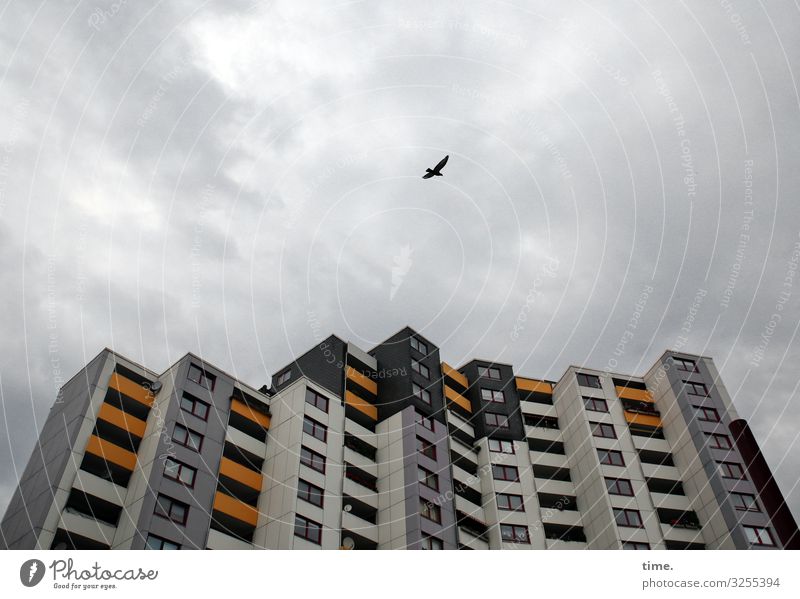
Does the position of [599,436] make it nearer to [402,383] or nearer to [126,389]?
[402,383]

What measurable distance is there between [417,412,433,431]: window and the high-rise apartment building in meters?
0.14

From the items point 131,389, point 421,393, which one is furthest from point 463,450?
point 131,389

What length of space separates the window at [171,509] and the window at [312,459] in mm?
Answer: 9632

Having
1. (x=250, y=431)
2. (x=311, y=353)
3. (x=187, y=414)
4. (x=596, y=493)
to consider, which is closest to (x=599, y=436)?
(x=596, y=493)

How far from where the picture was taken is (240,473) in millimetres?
45625

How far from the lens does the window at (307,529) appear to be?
42969 mm

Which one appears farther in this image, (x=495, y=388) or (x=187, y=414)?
(x=495, y=388)

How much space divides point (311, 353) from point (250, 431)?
13.8 metres

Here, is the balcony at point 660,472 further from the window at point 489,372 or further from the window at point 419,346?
the window at point 419,346

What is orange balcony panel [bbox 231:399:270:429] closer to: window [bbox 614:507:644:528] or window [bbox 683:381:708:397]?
window [bbox 614:507:644:528]

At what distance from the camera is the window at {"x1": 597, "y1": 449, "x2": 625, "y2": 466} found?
62.3 m

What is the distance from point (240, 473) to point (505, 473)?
87.6 feet
